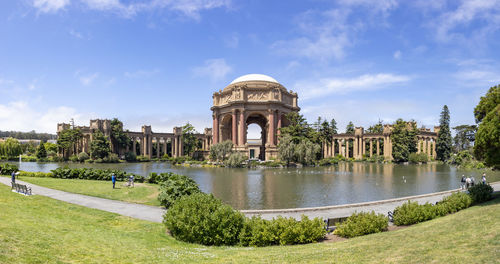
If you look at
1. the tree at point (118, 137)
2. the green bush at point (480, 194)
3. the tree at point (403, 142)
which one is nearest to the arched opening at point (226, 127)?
the tree at point (118, 137)

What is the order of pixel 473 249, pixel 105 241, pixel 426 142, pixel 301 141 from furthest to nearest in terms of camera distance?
1. pixel 426 142
2. pixel 301 141
3. pixel 105 241
4. pixel 473 249

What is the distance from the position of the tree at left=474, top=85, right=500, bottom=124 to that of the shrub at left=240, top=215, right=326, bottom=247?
43.2ft

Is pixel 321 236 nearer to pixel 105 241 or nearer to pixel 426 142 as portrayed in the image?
pixel 105 241

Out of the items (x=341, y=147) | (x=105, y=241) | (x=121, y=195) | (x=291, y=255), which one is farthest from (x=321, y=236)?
(x=341, y=147)

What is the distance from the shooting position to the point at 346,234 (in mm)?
11406

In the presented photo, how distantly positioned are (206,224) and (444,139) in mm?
91216

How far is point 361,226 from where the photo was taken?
1134 cm

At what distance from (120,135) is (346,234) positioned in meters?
81.0

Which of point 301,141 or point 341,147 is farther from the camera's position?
point 341,147

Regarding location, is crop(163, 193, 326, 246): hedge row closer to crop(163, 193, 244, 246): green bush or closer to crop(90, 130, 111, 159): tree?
crop(163, 193, 244, 246): green bush

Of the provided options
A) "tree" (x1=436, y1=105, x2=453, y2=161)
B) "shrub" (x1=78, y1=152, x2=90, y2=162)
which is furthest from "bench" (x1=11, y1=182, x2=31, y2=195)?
"tree" (x1=436, y1=105, x2=453, y2=161)

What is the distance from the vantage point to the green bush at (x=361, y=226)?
37.1ft

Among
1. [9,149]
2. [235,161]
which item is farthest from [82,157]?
[235,161]

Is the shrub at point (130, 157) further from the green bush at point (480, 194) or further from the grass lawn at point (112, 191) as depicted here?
the green bush at point (480, 194)
